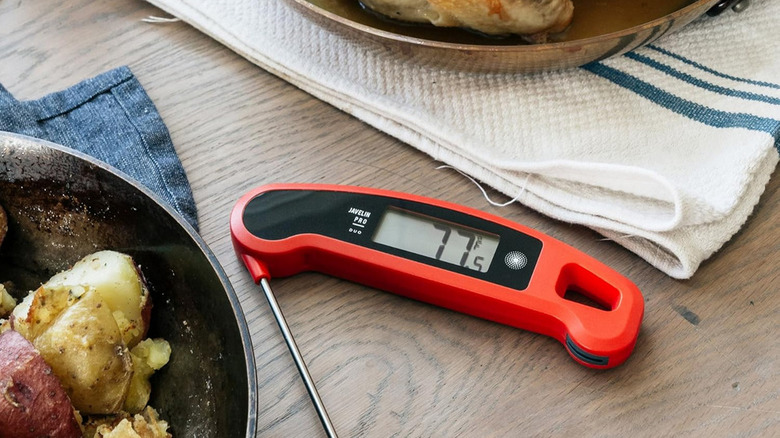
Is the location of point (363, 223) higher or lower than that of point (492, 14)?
lower

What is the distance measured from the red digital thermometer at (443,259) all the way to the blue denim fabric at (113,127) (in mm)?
124

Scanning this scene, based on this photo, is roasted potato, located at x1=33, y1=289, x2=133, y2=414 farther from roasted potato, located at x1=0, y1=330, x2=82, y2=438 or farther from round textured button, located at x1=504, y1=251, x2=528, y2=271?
round textured button, located at x1=504, y1=251, x2=528, y2=271

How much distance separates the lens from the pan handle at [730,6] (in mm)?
1021

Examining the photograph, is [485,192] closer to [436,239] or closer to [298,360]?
[436,239]

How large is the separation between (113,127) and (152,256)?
11.5 inches

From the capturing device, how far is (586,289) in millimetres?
796

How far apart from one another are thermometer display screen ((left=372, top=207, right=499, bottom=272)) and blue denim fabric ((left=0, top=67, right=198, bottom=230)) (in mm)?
231

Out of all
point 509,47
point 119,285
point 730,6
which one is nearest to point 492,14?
point 509,47

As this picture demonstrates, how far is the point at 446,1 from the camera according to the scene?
88cm

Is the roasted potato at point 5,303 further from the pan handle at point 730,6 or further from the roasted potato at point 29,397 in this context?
the pan handle at point 730,6

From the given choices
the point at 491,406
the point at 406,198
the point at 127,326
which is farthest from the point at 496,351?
the point at 127,326

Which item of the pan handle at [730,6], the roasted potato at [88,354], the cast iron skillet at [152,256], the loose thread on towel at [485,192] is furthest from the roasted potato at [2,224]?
the pan handle at [730,6]

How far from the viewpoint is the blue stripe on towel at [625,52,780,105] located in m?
0.93

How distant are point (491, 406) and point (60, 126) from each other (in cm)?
62
